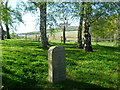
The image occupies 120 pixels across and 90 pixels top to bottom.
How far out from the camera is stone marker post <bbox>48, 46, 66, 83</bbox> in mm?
4352

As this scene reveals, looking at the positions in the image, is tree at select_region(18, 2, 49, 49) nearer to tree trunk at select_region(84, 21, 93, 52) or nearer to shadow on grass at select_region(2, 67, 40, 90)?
tree trunk at select_region(84, 21, 93, 52)

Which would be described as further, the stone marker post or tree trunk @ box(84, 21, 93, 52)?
tree trunk @ box(84, 21, 93, 52)

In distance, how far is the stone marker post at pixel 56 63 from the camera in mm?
4352

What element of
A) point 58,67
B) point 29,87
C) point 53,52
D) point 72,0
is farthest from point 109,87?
point 72,0

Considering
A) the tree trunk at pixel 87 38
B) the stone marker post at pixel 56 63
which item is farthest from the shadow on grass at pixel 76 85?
the tree trunk at pixel 87 38

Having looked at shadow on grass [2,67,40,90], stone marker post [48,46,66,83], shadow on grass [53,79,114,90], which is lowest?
shadow on grass [53,79,114,90]

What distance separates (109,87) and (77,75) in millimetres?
1375

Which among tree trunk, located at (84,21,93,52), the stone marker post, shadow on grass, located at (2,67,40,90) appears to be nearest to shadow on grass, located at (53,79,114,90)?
the stone marker post

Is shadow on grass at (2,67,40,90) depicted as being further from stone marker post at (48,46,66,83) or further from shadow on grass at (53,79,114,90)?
shadow on grass at (53,79,114,90)

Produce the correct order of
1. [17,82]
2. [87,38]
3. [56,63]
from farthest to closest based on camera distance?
[87,38]
[17,82]
[56,63]

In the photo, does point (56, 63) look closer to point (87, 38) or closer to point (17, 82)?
point (17, 82)

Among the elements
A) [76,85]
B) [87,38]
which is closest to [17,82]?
[76,85]

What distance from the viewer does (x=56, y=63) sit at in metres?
4.45

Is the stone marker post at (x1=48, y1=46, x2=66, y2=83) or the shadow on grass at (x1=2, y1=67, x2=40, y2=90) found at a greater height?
the stone marker post at (x1=48, y1=46, x2=66, y2=83)
